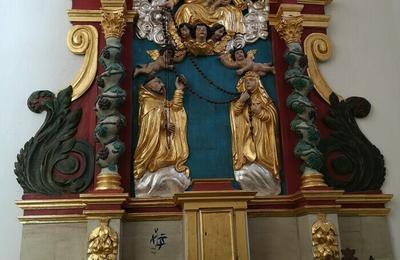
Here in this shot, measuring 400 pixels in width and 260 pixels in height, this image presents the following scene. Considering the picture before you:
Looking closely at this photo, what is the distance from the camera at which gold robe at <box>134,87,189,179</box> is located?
5.91 m

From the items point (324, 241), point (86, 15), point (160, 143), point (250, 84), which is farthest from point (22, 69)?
point (324, 241)

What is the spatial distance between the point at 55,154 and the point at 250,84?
2.32m

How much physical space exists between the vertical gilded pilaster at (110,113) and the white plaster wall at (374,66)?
8.14 feet

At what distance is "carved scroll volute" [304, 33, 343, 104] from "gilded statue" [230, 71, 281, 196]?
0.61 metres

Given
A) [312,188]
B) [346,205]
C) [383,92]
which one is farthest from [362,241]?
[383,92]

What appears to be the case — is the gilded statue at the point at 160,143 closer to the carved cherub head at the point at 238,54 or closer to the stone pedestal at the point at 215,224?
the stone pedestal at the point at 215,224

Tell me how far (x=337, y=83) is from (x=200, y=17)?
1825 millimetres

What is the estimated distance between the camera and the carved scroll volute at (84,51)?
6066mm

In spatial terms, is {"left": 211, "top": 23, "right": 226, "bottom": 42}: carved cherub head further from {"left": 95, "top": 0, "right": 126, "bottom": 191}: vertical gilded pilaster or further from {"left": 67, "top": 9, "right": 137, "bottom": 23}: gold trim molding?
{"left": 95, "top": 0, "right": 126, "bottom": 191}: vertical gilded pilaster

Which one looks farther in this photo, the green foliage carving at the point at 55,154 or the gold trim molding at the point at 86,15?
the gold trim molding at the point at 86,15

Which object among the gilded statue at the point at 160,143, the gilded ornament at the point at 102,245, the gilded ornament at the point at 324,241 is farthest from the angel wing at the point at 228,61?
the gilded ornament at the point at 102,245

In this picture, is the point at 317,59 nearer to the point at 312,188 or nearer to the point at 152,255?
the point at 312,188

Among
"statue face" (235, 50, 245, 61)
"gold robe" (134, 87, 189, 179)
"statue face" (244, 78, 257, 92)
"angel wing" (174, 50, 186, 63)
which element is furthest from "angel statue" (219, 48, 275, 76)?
"gold robe" (134, 87, 189, 179)

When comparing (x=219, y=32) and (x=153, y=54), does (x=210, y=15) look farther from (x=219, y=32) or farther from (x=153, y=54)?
(x=153, y=54)
